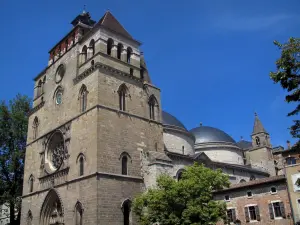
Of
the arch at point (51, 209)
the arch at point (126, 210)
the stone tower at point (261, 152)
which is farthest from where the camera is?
the stone tower at point (261, 152)

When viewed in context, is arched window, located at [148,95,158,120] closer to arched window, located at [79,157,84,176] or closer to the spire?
arched window, located at [79,157,84,176]

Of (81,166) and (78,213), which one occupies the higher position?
(81,166)

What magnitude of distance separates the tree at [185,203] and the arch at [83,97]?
9.29 m

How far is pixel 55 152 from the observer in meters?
28.4

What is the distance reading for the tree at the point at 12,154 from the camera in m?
33.3

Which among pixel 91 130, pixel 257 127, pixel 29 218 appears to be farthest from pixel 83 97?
pixel 257 127

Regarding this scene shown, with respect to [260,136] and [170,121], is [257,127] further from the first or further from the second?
[170,121]

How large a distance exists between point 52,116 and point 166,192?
14.7 m

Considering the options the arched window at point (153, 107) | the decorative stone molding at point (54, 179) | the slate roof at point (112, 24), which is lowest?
the decorative stone molding at point (54, 179)

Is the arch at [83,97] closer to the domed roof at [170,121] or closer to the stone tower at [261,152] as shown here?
the domed roof at [170,121]

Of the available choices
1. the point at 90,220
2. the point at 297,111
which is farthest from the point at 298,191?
the point at 90,220

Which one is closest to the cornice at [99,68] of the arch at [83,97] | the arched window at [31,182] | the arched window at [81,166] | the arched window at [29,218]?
the arch at [83,97]

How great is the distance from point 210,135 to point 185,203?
2498 centimetres

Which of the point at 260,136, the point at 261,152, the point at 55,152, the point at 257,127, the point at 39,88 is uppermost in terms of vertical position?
the point at 39,88
